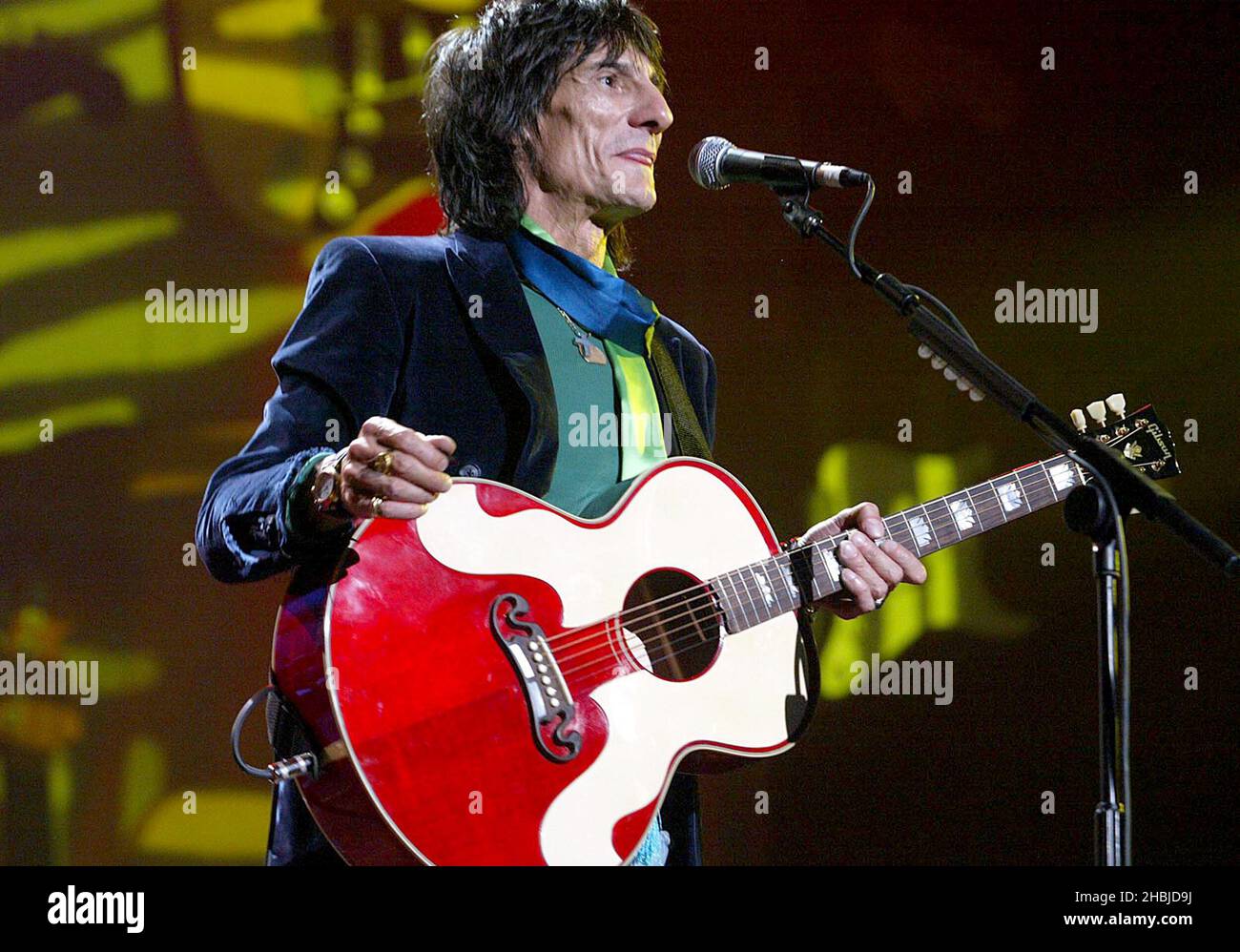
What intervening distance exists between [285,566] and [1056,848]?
→ 2.45 meters

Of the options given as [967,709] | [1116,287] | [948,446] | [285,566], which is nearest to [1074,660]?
[967,709]

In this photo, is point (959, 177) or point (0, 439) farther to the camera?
point (959, 177)

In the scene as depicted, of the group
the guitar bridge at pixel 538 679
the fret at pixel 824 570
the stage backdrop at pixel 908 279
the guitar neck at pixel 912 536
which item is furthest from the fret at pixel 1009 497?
the stage backdrop at pixel 908 279

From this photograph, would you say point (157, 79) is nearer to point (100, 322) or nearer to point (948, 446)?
point (100, 322)

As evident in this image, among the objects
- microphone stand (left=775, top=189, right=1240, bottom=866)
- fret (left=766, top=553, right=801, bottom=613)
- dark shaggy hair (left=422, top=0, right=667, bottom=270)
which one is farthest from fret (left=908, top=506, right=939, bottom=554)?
dark shaggy hair (left=422, top=0, right=667, bottom=270)

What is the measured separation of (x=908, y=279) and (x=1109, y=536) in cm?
197

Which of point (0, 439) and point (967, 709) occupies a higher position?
point (0, 439)

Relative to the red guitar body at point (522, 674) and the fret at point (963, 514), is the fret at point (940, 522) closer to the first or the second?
the fret at point (963, 514)

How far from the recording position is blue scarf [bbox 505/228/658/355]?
2.14 metres

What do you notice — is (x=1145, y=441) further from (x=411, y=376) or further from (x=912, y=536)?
(x=411, y=376)

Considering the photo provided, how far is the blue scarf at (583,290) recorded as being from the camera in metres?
2.14

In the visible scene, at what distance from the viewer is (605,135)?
2.27 m

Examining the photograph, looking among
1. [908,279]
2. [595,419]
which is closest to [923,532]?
[595,419]

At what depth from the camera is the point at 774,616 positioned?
211 cm
